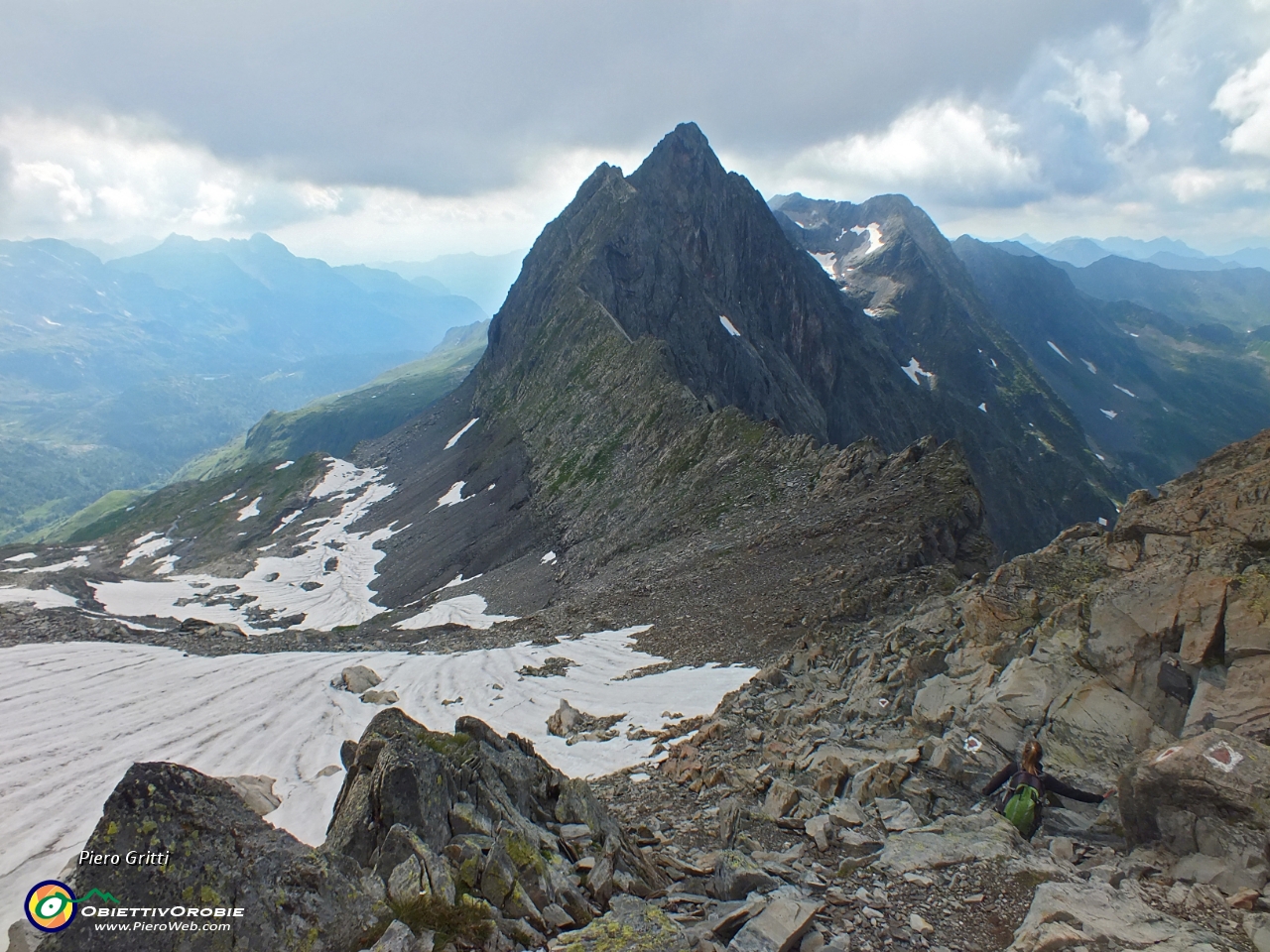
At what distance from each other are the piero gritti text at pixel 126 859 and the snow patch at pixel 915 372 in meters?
184

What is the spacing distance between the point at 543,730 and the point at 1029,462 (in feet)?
598

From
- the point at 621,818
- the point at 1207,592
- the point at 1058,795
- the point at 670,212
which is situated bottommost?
the point at 621,818

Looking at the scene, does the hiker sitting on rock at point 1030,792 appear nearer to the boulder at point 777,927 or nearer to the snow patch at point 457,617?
the boulder at point 777,927

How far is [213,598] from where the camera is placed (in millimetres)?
67250

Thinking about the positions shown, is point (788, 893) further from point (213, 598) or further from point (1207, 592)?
point (213, 598)

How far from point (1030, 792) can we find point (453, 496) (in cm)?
8525

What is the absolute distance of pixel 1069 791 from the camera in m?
11.6

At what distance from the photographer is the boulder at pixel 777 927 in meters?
8.31

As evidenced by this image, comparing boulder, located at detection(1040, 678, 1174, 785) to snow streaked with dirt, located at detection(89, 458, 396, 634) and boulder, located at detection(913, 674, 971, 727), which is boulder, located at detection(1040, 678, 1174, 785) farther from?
snow streaked with dirt, located at detection(89, 458, 396, 634)

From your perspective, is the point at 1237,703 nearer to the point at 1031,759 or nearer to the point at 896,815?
the point at 1031,759

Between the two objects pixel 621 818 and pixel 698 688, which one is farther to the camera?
pixel 698 688

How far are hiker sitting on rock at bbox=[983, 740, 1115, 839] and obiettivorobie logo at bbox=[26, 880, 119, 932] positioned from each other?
13.4 m

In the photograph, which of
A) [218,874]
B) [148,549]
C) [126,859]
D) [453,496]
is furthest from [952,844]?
[148,549]

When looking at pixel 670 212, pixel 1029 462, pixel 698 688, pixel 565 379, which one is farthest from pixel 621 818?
pixel 1029 462
